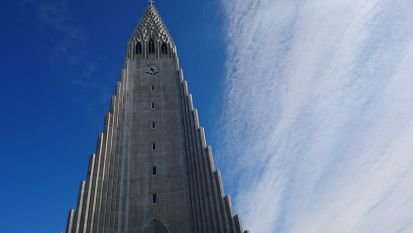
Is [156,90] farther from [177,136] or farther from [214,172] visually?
[214,172]

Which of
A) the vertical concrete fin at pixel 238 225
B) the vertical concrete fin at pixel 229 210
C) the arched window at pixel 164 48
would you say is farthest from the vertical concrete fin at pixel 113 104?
the vertical concrete fin at pixel 238 225

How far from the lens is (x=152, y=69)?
4197cm

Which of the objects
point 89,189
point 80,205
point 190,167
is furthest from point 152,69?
point 80,205

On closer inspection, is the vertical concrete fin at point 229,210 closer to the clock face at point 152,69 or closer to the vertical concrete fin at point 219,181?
the vertical concrete fin at point 219,181

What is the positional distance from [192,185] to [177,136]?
5882 millimetres

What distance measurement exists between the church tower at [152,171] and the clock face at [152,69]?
8.5 inches

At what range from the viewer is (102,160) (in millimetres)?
30922

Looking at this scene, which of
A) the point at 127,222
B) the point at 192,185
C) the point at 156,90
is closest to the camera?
the point at 127,222

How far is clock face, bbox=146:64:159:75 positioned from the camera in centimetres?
4146

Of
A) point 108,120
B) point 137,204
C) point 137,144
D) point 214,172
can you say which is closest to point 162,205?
point 137,204

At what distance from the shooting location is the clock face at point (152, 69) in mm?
41463

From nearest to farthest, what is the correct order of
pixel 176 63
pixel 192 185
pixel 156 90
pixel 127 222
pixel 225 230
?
pixel 225 230
pixel 127 222
pixel 192 185
pixel 156 90
pixel 176 63

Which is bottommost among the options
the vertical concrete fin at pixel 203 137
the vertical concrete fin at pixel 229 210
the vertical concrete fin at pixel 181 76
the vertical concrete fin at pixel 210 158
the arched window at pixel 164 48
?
the vertical concrete fin at pixel 229 210

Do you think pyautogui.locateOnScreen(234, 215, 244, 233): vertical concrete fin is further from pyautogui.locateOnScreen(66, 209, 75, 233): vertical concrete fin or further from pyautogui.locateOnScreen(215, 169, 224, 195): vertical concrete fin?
pyautogui.locateOnScreen(66, 209, 75, 233): vertical concrete fin
